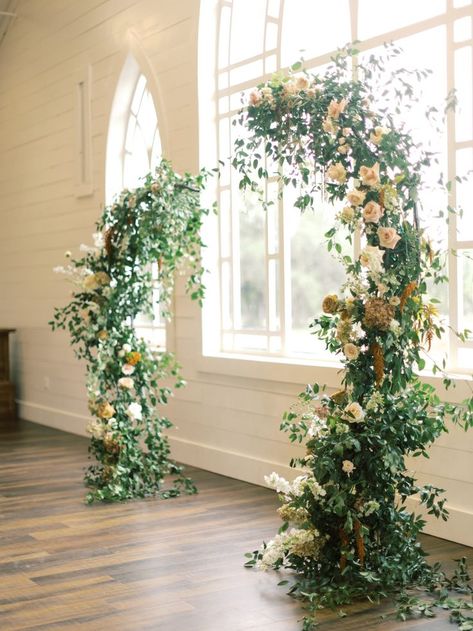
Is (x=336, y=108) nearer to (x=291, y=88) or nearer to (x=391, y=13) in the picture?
(x=291, y=88)

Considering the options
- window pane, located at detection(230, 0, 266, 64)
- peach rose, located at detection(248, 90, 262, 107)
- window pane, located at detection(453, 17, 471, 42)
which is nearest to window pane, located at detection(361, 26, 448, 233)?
window pane, located at detection(453, 17, 471, 42)

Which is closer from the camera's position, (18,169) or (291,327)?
(291,327)

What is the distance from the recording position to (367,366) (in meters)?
3.80

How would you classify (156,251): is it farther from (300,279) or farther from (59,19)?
(59,19)

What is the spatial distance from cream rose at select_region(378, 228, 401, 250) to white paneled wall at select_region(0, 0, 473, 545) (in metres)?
1.18

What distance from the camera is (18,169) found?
9.41 m

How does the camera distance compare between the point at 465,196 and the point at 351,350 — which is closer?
the point at 351,350

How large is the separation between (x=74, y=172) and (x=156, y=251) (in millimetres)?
2910

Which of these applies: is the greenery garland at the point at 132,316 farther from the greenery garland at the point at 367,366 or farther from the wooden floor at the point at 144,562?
the greenery garland at the point at 367,366

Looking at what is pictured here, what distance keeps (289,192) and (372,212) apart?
6.91 feet

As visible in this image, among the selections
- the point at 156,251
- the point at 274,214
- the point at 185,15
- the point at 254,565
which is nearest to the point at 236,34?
the point at 185,15

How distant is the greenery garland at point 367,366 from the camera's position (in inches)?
144

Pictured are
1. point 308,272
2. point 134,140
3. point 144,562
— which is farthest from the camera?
point 134,140

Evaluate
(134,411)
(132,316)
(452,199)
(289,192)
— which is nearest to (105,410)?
(134,411)
